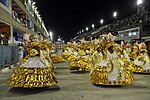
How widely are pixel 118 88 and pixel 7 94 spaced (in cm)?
330

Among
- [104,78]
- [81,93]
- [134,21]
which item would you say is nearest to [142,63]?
[104,78]

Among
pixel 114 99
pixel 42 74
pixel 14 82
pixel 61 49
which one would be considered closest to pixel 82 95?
pixel 114 99

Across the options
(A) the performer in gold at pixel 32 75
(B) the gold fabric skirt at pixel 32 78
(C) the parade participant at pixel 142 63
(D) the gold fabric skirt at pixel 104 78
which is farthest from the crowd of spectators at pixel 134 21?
(B) the gold fabric skirt at pixel 32 78

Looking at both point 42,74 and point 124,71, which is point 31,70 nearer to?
point 42,74

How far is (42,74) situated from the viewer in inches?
267

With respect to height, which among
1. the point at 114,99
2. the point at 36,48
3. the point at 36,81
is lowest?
the point at 114,99

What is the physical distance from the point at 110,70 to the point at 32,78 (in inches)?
98.6

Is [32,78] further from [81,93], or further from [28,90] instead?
[81,93]

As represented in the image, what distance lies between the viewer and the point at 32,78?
662 cm

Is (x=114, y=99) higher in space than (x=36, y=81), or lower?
lower

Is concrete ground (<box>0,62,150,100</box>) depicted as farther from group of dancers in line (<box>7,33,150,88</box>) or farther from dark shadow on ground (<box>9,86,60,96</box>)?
group of dancers in line (<box>7,33,150,88</box>)

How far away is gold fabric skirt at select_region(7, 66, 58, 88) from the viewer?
658 cm

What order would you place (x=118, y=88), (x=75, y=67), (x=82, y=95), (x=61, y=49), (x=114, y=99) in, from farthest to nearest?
(x=61, y=49)
(x=75, y=67)
(x=118, y=88)
(x=82, y=95)
(x=114, y=99)

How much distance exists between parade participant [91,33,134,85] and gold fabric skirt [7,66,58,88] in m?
1.57
